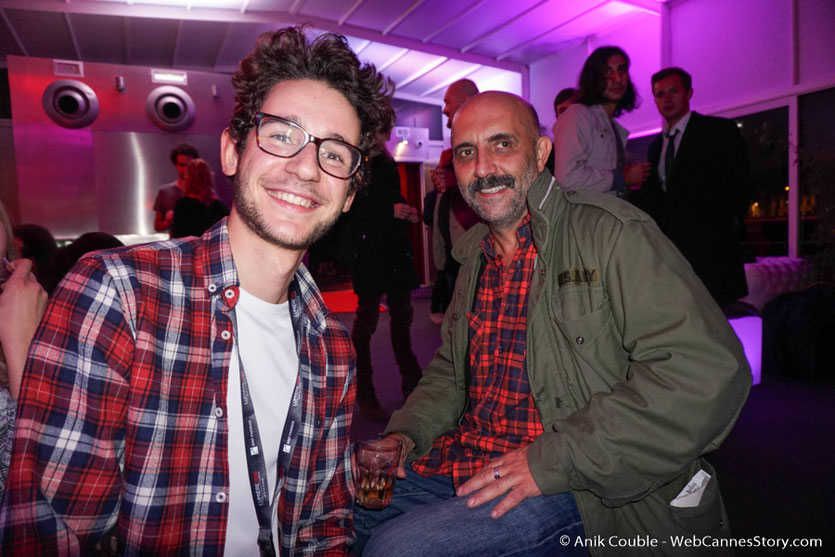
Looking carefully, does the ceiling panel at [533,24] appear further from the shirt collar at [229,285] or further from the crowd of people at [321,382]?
the shirt collar at [229,285]

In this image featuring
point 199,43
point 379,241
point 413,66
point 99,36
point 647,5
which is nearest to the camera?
point 379,241

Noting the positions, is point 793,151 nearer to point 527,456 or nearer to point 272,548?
point 527,456

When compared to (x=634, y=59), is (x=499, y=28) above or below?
above

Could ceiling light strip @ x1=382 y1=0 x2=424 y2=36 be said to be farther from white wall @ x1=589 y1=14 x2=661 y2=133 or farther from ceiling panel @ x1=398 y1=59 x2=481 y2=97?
white wall @ x1=589 y1=14 x2=661 y2=133

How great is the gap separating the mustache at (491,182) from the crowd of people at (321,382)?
1 cm

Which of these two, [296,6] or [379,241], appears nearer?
[379,241]

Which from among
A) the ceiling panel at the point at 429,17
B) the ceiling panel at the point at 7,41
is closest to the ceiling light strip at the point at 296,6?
the ceiling panel at the point at 429,17

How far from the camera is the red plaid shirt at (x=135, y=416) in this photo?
0.87 m

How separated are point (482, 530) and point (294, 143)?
1.12 meters

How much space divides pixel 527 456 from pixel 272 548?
673mm

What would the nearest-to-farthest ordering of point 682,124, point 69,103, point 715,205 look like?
point 715,205, point 682,124, point 69,103

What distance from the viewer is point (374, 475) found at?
53.3 inches

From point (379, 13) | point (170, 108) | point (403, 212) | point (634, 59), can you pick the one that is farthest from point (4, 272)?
point (634, 59)

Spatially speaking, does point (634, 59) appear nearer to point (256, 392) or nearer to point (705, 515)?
point (705, 515)
